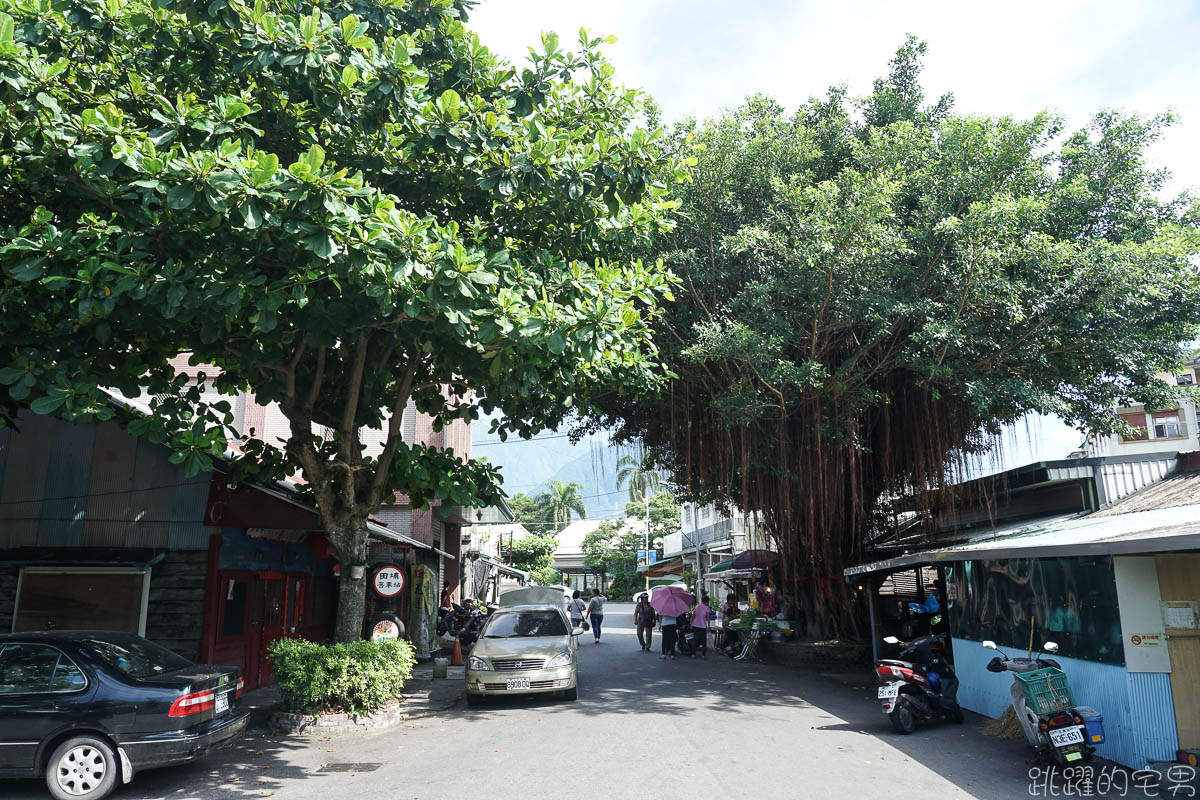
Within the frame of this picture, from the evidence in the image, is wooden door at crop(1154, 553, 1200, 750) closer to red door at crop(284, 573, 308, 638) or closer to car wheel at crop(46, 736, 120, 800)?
car wheel at crop(46, 736, 120, 800)

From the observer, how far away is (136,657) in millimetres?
7547

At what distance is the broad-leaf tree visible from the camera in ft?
22.0

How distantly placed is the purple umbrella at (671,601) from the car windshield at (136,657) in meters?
13.7

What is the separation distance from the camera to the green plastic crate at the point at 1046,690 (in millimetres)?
7555

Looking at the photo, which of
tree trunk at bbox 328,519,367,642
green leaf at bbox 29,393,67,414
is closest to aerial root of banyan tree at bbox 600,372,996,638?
tree trunk at bbox 328,519,367,642

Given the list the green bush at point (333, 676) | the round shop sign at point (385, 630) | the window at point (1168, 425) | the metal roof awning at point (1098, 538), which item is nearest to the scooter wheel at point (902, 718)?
the metal roof awning at point (1098, 538)

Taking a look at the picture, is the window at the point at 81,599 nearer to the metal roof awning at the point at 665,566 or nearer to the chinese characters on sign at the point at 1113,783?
the chinese characters on sign at the point at 1113,783

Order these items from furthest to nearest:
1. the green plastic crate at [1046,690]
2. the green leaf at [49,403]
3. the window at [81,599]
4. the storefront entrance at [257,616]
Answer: the storefront entrance at [257,616] → the window at [81,599] → the green plastic crate at [1046,690] → the green leaf at [49,403]

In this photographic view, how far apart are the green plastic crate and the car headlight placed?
6.56m

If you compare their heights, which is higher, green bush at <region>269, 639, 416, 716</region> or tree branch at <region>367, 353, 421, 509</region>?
tree branch at <region>367, 353, 421, 509</region>

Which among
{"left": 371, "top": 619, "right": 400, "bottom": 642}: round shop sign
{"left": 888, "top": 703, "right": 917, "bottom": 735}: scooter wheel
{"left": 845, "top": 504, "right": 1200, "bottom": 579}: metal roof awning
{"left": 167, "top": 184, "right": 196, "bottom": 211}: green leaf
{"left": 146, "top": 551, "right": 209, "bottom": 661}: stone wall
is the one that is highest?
{"left": 167, "top": 184, "right": 196, "bottom": 211}: green leaf

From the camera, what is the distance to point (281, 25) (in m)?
6.93

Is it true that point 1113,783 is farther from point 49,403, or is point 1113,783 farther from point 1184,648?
point 49,403

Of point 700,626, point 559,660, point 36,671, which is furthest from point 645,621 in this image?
point 36,671
